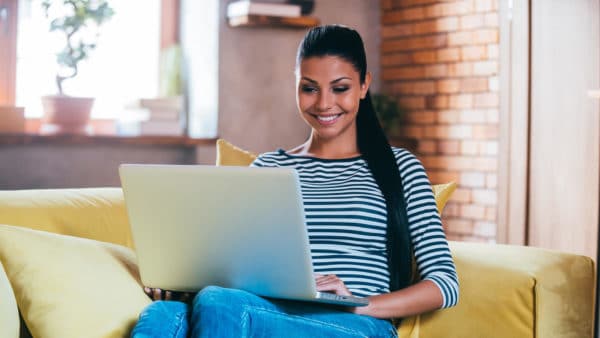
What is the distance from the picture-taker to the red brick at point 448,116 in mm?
3820

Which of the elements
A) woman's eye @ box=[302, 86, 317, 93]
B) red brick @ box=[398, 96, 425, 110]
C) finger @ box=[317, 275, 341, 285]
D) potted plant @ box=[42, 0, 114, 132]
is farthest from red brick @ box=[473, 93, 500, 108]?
finger @ box=[317, 275, 341, 285]

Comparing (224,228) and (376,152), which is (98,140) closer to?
(376,152)

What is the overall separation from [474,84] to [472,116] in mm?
141

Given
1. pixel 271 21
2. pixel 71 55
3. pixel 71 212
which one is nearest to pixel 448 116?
pixel 271 21


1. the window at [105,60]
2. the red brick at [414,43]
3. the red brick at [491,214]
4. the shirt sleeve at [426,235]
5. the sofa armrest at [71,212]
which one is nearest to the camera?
the shirt sleeve at [426,235]

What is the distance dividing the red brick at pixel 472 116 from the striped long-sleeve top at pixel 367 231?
1.81 metres

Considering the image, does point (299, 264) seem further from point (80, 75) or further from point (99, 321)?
point (80, 75)

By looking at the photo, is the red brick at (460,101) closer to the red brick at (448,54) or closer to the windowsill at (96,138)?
the red brick at (448,54)

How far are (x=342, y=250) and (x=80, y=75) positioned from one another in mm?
2037

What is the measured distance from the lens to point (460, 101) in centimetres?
379

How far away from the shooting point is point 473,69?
12.2ft

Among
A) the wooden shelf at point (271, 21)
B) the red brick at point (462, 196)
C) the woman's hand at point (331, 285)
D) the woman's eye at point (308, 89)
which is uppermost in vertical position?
the wooden shelf at point (271, 21)

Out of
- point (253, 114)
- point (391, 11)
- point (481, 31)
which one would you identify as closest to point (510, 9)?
point (481, 31)

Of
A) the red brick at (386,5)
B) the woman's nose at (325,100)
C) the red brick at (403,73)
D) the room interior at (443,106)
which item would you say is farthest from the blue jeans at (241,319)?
the red brick at (386,5)
